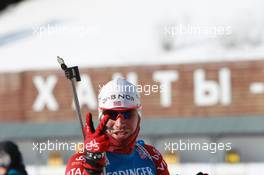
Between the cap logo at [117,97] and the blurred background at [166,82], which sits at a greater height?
the cap logo at [117,97]

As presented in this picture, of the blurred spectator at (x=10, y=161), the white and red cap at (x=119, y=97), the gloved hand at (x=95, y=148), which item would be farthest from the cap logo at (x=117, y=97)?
the blurred spectator at (x=10, y=161)

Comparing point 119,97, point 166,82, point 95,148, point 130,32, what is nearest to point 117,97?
point 119,97

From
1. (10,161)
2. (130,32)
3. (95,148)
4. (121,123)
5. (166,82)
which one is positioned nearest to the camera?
(95,148)

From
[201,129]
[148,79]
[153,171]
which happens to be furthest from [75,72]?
[148,79]

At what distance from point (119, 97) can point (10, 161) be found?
319 centimetres

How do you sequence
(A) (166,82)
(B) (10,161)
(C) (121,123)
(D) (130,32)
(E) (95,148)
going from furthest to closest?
(D) (130,32)
(A) (166,82)
(B) (10,161)
(C) (121,123)
(E) (95,148)

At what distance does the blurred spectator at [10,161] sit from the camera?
A: 8.66 metres

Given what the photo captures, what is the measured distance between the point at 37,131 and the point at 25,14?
1259 centimetres

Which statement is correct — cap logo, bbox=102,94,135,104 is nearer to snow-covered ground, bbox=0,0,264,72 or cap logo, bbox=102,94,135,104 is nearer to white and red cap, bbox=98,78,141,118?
white and red cap, bbox=98,78,141,118

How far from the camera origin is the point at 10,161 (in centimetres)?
873

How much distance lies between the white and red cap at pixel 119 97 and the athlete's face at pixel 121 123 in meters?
0.04

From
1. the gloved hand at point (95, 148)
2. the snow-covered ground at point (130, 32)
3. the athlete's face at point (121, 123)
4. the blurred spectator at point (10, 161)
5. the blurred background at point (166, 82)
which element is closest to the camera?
the gloved hand at point (95, 148)

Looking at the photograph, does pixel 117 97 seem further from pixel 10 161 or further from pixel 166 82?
pixel 166 82

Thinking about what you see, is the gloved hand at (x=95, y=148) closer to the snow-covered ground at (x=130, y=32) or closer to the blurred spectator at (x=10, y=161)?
the blurred spectator at (x=10, y=161)
